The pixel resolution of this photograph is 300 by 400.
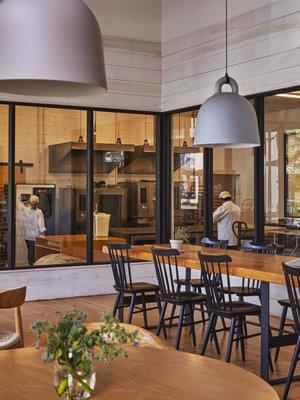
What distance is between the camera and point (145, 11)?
9.17 meters

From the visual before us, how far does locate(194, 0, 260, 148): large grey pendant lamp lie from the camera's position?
5.04m

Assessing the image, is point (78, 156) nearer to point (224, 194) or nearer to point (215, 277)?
point (224, 194)

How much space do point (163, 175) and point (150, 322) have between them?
2.99 meters

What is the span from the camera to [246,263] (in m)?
5.17

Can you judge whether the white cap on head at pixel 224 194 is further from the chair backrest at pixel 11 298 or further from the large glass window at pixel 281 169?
the chair backrest at pixel 11 298

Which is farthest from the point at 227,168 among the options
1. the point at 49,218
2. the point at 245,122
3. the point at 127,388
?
the point at 127,388

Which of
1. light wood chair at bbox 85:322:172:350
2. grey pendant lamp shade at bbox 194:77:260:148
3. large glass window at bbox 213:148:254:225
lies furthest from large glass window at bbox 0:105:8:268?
light wood chair at bbox 85:322:172:350

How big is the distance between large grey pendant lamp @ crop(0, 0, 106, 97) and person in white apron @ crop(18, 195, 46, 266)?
675 cm

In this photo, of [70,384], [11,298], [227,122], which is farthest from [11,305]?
[70,384]

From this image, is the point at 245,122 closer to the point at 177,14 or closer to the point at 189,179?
the point at 189,179

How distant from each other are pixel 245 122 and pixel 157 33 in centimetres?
462

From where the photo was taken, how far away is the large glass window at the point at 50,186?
8.31m

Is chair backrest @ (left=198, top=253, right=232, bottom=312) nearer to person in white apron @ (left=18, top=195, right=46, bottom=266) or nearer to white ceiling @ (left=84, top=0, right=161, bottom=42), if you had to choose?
person in white apron @ (left=18, top=195, right=46, bottom=266)

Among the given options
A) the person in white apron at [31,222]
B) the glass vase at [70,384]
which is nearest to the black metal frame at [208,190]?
the person in white apron at [31,222]
